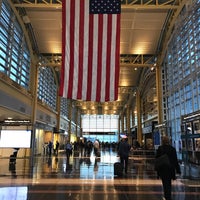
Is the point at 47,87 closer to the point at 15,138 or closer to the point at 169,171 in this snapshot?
the point at 15,138

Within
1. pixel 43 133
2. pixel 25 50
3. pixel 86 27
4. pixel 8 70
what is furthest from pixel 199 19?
pixel 43 133

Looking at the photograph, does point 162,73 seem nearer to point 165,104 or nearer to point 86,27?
point 165,104

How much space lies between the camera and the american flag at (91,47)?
31.7 ft

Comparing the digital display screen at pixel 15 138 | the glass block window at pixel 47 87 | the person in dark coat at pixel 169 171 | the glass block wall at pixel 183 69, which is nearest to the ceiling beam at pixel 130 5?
the glass block wall at pixel 183 69

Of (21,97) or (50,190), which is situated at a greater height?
(21,97)

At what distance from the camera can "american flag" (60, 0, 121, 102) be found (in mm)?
9664

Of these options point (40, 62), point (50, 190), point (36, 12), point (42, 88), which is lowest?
point (50, 190)

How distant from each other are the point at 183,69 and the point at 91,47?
11.1 meters

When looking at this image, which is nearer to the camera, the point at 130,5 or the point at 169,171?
the point at 169,171

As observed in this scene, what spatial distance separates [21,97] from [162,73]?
1359 cm

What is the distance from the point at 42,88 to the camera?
29094 mm

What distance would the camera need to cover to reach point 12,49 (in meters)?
19.8

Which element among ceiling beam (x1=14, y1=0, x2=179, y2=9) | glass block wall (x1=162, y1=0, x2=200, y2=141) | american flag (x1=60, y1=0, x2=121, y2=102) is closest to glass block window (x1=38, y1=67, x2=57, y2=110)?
ceiling beam (x1=14, y1=0, x2=179, y2=9)

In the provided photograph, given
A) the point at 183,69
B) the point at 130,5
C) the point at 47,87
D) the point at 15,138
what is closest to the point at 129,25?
the point at 130,5
